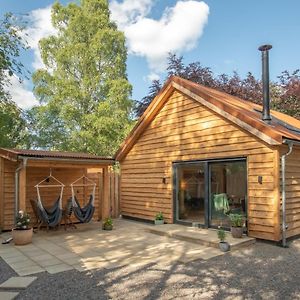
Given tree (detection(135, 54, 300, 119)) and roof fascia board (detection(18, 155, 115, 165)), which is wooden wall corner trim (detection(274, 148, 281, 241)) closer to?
roof fascia board (detection(18, 155, 115, 165))

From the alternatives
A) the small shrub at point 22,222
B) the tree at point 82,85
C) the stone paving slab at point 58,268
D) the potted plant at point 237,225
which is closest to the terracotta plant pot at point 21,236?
the small shrub at point 22,222

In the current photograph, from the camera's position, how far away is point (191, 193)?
9703 mm

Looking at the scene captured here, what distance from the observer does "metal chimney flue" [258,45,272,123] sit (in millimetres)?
8383

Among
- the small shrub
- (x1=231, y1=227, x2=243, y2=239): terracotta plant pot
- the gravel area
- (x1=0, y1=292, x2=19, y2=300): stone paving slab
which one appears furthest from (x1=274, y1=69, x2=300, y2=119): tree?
(x1=0, y1=292, x2=19, y2=300): stone paving slab

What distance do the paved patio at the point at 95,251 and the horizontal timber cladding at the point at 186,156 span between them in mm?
1431

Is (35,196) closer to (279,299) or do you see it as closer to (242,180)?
(242,180)

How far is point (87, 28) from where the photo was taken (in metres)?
21.1

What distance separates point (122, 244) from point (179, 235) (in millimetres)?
1496

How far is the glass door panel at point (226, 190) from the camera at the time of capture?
8266mm

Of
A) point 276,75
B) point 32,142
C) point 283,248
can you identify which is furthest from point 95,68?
point 283,248

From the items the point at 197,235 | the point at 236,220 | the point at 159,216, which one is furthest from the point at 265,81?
the point at 159,216

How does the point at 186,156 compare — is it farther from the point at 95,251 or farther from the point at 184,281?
the point at 184,281

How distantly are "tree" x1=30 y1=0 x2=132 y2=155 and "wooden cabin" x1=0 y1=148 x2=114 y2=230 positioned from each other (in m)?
8.22

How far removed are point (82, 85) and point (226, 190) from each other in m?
14.6
